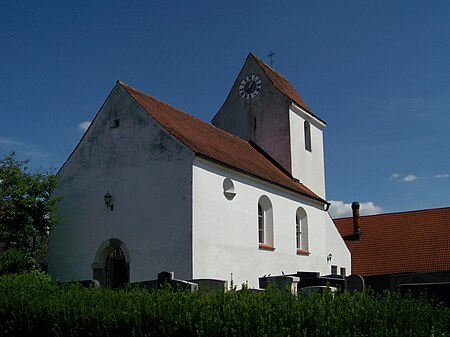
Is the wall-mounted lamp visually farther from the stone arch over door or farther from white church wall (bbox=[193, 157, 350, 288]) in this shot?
white church wall (bbox=[193, 157, 350, 288])

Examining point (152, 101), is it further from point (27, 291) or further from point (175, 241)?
point (27, 291)

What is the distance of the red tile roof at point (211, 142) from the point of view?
1869 cm

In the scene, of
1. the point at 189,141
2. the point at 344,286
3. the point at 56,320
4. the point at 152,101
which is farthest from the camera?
the point at 152,101

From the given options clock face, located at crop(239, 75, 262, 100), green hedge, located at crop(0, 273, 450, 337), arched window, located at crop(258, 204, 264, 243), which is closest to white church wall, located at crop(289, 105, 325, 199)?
clock face, located at crop(239, 75, 262, 100)

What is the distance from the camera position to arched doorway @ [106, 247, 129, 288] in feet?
62.2

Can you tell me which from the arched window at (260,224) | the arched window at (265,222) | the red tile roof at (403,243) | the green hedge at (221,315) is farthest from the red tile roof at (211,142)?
the green hedge at (221,315)

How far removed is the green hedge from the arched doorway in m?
9.45

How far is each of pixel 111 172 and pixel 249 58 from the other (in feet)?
42.0

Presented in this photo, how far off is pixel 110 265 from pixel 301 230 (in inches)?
366

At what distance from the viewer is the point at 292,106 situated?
27016 millimetres

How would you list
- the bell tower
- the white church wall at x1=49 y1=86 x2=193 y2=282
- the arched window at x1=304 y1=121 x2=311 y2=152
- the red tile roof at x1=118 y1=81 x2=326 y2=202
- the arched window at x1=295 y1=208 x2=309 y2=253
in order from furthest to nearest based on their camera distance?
the arched window at x1=304 y1=121 x2=311 y2=152 < the bell tower < the arched window at x1=295 y1=208 x2=309 y2=253 < the red tile roof at x1=118 y1=81 x2=326 y2=202 < the white church wall at x1=49 y1=86 x2=193 y2=282

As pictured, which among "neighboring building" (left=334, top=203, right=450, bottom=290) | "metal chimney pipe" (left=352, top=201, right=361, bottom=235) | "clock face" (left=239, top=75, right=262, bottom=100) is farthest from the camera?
"metal chimney pipe" (left=352, top=201, right=361, bottom=235)

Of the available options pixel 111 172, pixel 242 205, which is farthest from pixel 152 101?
pixel 242 205

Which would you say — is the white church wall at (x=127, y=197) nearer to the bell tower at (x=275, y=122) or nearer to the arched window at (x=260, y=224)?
the arched window at (x=260, y=224)
